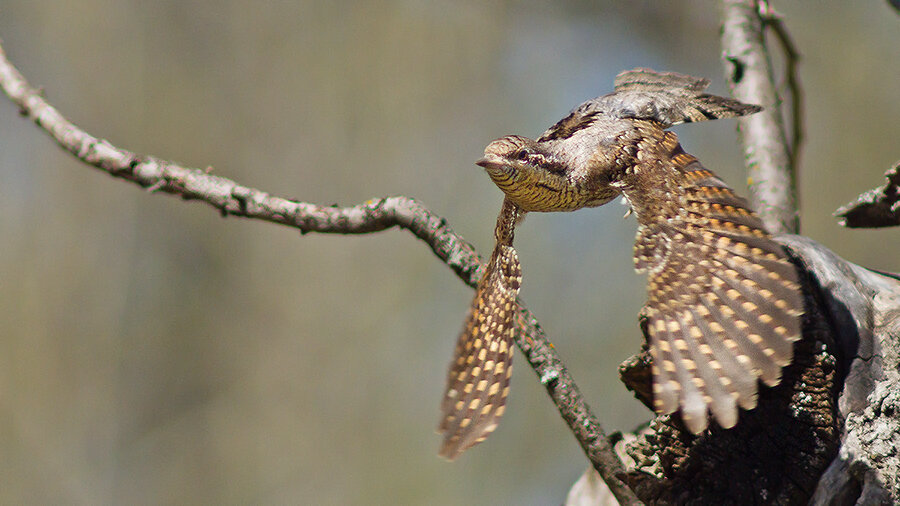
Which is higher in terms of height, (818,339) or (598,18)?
(598,18)

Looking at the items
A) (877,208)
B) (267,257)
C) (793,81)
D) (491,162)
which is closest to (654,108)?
(877,208)

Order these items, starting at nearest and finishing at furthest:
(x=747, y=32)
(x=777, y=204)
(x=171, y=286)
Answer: (x=777, y=204) < (x=747, y=32) < (x=171, y=286)

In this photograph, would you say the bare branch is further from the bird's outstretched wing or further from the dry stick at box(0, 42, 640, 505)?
the dry stick at box(0, 42, 640, 505)

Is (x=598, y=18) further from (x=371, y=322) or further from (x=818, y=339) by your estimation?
(x=818, y=339)

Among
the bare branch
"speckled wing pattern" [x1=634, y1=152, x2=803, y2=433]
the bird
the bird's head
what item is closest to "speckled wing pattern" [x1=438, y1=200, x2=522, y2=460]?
the bird

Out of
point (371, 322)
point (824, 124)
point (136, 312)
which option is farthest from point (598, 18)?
point (136, 312)
